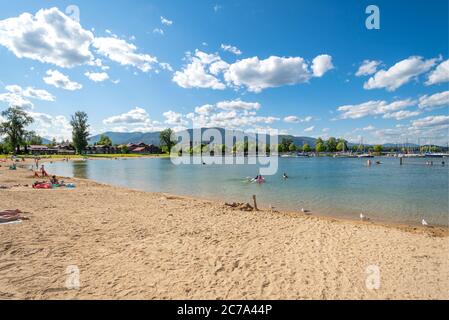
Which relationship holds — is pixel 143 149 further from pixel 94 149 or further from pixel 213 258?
pixel 213 258

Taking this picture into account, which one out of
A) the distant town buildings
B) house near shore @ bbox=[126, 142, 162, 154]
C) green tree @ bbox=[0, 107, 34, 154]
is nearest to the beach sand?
green tree @ bbox=[0, 107, 34, 154]

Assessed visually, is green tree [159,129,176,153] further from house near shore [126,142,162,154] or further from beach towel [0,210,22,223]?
beach towel [0,210,22,223]

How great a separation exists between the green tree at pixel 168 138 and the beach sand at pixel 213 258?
163327 mm

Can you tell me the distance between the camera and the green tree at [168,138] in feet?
564

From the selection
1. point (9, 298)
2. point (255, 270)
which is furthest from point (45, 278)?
point (255, 270)

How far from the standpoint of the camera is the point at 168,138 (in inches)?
6816

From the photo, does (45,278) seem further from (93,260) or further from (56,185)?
(56,185)

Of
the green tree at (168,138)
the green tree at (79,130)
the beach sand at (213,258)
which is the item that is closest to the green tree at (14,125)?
the green tree at (79,130)

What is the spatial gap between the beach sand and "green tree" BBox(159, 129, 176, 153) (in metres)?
163

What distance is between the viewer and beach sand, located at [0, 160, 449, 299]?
599 centimetres

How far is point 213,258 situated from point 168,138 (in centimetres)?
17125

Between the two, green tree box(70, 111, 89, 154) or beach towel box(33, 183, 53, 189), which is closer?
beach towel box(33, 183, 53, 189)

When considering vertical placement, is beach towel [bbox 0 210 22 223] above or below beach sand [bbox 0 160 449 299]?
above

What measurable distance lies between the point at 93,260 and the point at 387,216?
18.4 metres
